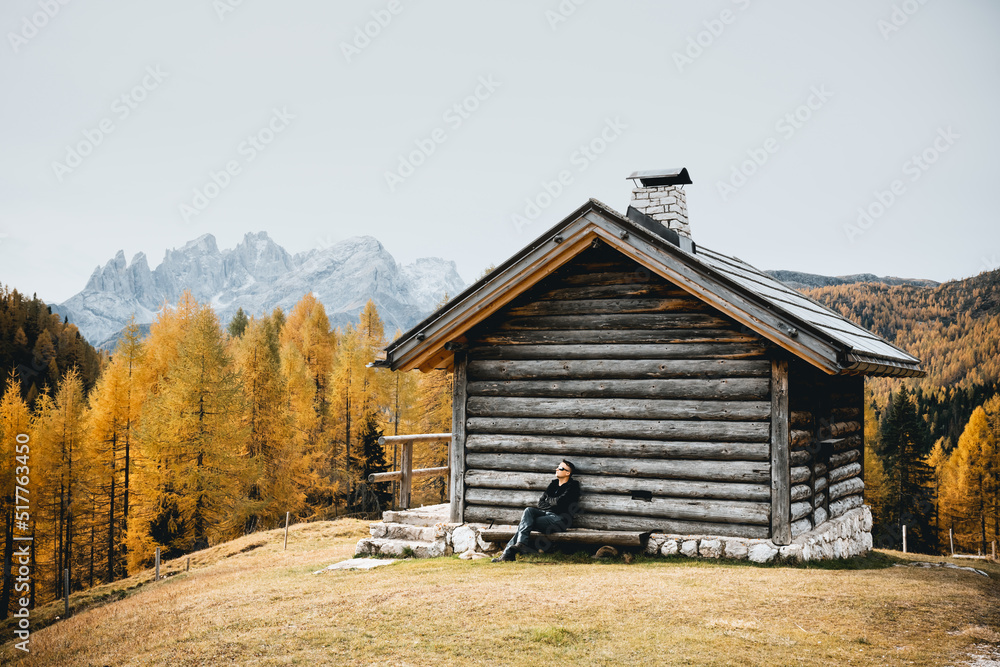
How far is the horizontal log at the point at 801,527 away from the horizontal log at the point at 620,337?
2.65 m

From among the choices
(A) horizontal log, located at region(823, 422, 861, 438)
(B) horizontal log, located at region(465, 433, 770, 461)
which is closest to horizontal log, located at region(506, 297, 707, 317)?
(B) horizontal log, located at region(465, 433, 770, 461)

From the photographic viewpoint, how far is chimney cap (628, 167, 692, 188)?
12.6 meters

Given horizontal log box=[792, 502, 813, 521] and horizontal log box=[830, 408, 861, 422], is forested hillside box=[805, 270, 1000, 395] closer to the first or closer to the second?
horizontal log box=[830, 408, 861, 422]

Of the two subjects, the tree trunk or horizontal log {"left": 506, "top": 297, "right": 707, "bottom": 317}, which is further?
the tree trunk

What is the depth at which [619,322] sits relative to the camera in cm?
1048

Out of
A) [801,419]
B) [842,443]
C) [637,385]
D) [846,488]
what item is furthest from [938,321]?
[637,385]

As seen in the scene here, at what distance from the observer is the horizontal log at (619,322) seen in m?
9.98

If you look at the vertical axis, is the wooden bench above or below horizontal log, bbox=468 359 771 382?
below

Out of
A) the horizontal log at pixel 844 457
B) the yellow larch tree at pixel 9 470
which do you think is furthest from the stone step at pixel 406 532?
the yellow larch tree at pixel 9 470

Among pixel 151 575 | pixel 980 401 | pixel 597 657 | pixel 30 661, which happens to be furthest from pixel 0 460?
pixel 980 401

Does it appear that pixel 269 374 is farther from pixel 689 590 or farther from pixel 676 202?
pixel 689 590

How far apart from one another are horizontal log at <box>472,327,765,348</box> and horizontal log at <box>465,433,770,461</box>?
4.80 ft

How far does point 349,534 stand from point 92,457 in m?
17.8

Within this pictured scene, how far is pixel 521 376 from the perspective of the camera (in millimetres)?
11031
